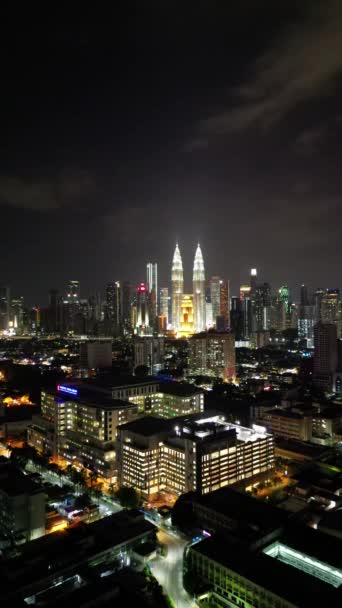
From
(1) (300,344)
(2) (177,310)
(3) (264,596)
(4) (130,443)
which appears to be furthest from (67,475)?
(2) (177,310)

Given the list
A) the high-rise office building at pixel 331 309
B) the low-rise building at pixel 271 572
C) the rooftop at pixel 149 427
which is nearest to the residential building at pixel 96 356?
the rooftop at pixel 149 427

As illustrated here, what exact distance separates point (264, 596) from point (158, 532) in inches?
132

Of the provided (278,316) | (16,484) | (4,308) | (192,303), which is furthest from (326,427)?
(4,308)

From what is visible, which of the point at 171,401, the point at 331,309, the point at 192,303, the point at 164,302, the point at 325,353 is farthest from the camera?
the point at 164,302

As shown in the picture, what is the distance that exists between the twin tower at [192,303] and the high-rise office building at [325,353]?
23.7 meters

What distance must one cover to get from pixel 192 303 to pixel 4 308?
2499 centimetres

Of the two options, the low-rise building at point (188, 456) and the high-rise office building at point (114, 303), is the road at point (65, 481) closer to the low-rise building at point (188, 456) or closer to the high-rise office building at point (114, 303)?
the low-rise building at point (188, 456)

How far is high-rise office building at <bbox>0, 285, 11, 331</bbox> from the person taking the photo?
5506 cm

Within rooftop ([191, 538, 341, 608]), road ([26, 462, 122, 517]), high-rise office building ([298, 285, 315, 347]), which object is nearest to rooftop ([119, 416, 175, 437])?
road ([26, 462, 122, 517])

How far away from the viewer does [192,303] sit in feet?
162

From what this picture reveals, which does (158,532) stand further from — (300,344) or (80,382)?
(300,344)

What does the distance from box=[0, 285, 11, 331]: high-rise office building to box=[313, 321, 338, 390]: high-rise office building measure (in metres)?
41.8

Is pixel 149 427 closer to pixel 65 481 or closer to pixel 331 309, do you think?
pixel 65 481

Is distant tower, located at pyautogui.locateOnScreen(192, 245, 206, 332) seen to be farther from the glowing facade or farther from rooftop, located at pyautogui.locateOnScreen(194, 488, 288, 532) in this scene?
rooftop, located at pyautogui.locateOnScreen(194, 488, 288, 532)
